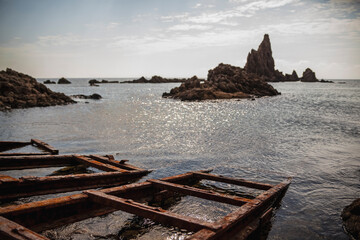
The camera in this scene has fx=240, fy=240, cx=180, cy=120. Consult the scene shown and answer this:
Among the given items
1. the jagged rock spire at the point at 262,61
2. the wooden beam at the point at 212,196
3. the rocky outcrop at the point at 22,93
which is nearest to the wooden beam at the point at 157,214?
the wooden beam at the point at 212,196

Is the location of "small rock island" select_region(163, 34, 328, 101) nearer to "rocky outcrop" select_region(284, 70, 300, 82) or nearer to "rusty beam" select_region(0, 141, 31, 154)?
"rusty beam" select_region(0, 141, 31, 154)

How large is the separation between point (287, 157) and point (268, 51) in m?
164

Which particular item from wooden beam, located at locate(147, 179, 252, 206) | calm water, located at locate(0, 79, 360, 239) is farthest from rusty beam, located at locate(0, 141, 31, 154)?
wooden beam, located at locate(147, 179, 252, 206)

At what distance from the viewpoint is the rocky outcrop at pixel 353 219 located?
513 centimetres

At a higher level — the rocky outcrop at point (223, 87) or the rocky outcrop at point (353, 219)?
the rocky outcrop at point (223, 87)

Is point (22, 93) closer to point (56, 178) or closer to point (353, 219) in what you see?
point (56, 178)

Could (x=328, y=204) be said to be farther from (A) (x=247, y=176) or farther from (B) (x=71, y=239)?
(B) (x=71, y=239)

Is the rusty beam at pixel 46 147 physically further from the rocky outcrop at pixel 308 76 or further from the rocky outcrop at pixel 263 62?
the rocky outcrop at pixel 308 76

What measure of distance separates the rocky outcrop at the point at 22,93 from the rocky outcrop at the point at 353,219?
1392 inches

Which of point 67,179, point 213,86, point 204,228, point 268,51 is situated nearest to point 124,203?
point 204,228

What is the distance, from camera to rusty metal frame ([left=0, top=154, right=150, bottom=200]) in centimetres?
541

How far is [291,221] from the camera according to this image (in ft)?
18.9

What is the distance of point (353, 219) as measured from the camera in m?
5.44

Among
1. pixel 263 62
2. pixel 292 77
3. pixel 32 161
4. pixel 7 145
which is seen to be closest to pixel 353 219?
pixel 32 161
